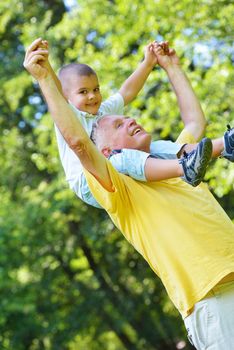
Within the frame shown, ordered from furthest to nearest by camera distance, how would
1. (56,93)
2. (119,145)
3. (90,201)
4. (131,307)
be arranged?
(131,307) < (90,201) < (119,145) < (56,93)

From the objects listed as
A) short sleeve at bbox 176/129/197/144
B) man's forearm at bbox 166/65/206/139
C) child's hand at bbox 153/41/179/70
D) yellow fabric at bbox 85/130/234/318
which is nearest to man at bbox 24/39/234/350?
yellow fabric at bbox 85/130/234/318

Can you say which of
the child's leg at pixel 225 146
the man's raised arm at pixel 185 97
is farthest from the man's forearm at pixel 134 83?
the child's leg at pixel 225 146

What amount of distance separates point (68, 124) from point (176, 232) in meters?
0.58

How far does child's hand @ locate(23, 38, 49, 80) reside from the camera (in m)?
2.50

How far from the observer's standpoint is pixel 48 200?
41.1 feet

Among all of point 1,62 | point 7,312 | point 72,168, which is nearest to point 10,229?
A: point 7,312

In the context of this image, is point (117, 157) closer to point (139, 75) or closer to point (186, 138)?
point (186, 138)

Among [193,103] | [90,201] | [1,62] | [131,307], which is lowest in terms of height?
[131,307]

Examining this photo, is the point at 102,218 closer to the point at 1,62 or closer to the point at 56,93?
the point at 1,62

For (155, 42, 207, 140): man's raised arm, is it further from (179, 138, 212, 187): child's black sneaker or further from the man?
(179, 138, 212, 187): child's black sneaker

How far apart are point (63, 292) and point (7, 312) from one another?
14.0ft

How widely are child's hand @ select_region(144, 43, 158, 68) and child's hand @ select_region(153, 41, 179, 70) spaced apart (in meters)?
0.02

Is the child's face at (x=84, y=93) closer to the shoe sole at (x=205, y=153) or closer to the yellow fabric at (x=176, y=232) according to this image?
the yellow fabric at (x=176, y=232)

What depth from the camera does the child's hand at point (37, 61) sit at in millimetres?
2498
